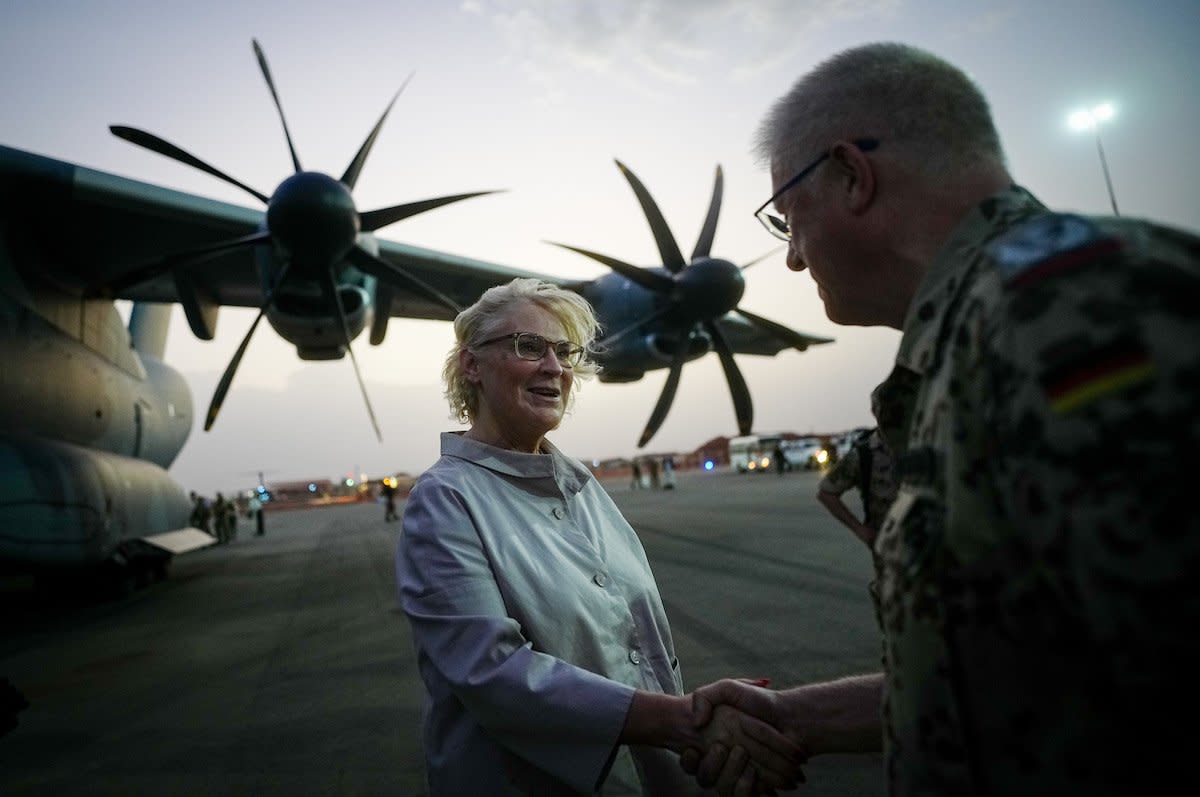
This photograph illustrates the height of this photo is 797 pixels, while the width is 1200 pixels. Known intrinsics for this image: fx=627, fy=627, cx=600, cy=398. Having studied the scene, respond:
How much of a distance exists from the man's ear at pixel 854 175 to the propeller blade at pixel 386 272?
759cm

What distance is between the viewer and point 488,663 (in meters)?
1.48

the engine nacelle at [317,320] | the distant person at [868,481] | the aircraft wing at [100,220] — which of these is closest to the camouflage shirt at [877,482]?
the distant person at [868,481]

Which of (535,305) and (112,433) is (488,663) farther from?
(112,433)

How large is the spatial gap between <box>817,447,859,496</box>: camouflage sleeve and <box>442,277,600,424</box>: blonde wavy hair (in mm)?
2883

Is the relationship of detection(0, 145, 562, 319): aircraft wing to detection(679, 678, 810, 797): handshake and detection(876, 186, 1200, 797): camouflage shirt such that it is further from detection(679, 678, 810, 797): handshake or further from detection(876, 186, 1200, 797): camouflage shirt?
detection(876, 186, 1200, 797): camouflage shirt

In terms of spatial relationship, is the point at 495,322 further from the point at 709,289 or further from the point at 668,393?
the point at 668,393

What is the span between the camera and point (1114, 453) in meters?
0.66

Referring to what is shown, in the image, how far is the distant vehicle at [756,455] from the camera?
135 ft

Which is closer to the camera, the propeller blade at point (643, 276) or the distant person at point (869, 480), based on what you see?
the distant person at point (869, 480)

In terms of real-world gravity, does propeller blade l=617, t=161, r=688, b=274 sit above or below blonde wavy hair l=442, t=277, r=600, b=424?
above

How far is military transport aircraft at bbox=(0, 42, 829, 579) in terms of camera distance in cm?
759

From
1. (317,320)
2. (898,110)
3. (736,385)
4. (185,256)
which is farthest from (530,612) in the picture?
(736,385)

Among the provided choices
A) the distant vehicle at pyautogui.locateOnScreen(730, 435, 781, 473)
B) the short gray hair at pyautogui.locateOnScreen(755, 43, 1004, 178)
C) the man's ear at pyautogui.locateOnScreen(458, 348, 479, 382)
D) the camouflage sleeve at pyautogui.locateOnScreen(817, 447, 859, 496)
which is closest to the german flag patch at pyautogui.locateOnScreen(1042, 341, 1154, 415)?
the short gray hair at pyautogui.locateOnScreen(755, 43, 1004, 178)

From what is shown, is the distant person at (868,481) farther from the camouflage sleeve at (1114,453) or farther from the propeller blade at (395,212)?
the propeller blade at (395,212)
